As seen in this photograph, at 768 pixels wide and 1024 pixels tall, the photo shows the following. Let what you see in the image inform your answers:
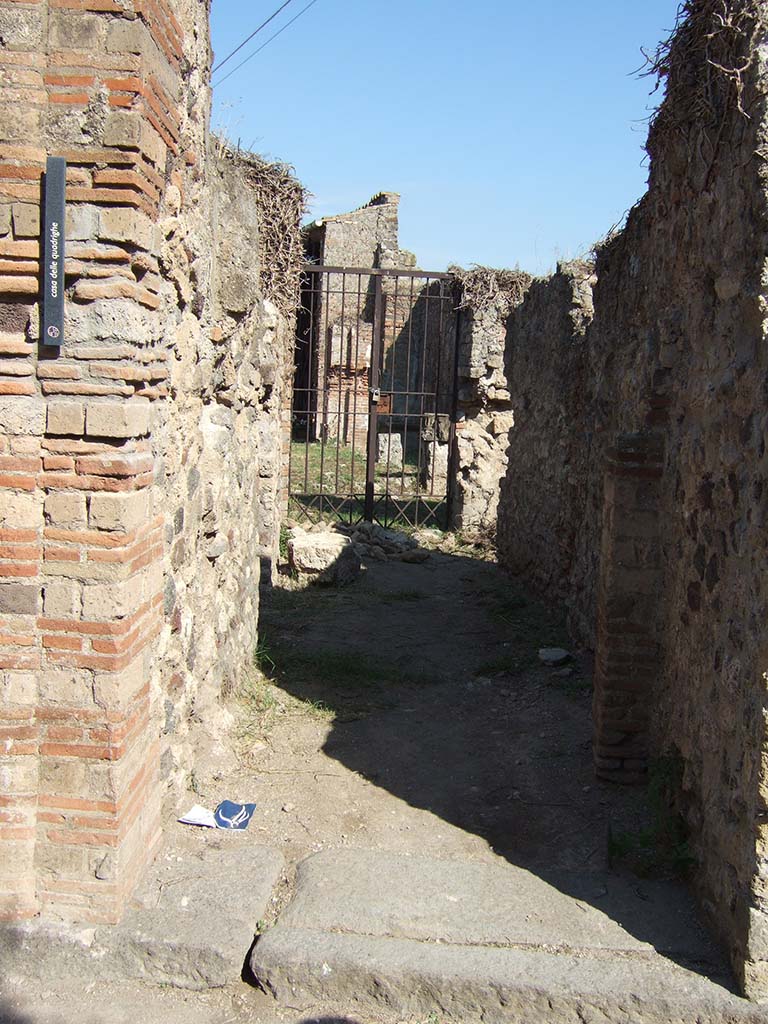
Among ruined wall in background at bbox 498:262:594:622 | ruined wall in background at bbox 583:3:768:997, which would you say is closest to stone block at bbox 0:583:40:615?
ruined wall in background at bbox 583:3:768:997

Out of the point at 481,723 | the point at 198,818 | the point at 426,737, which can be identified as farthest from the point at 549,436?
the point at 198,818

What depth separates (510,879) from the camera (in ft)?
11.6

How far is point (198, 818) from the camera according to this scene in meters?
3.88

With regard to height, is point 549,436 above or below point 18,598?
above

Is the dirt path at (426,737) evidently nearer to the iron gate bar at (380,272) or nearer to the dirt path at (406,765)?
the dirt path at (406,765)

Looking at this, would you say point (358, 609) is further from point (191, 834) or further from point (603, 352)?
point (191, 834)

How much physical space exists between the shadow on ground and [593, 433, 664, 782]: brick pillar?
0.22 meters

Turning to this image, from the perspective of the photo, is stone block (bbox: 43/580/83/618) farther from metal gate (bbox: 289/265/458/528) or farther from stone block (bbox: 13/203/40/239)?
metal gate (bbox: 289/265/458/528)

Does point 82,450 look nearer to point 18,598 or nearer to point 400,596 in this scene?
point 18,598

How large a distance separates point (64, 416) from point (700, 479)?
2.40 metres

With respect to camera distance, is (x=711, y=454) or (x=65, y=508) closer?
(x=65, y=508)

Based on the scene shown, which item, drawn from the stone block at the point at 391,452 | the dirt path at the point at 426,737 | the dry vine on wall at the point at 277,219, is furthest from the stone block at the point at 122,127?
the stone block at the point at 391,452

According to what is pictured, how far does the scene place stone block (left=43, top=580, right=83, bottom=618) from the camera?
2.96 metres

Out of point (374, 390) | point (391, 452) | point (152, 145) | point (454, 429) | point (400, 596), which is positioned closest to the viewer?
point (152, 145)
